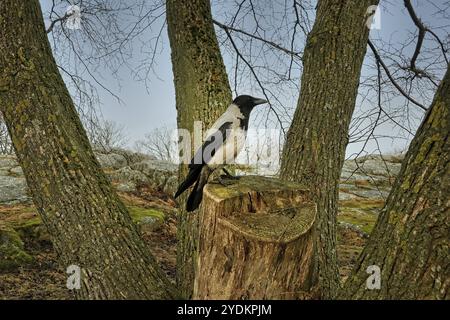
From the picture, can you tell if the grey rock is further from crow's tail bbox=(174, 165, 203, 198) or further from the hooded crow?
crow's tail bbox=(174, 165, 203, 198)

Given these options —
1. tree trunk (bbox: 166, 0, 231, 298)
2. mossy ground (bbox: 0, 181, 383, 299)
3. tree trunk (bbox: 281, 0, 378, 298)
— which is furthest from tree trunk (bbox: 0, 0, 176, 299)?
mossy ground (bbox: 0, 181, 383, 299)

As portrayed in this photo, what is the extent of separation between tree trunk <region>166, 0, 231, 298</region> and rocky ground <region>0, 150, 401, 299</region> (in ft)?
5.96

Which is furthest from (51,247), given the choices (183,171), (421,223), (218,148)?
(421,223)

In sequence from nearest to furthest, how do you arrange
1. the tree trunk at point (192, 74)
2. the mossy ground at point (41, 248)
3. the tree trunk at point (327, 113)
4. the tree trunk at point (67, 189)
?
the tree trunk at point (67, 189)
the tree trunk at point (327, 113)
the tree trunk at point (192, 74)
the mossy ground at point (41, 248)

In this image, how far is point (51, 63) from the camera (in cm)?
303

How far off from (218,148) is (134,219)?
4479 millimetres

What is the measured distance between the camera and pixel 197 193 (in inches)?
114

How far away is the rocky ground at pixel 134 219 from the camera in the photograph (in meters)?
5.06

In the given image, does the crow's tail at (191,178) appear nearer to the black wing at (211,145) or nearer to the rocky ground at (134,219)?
the black wing at (211,145)

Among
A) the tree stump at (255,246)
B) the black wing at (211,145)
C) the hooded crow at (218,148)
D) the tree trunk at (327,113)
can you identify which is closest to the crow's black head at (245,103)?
the hooded crow at (218,148)

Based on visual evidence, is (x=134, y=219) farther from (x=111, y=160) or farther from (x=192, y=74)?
(x=111, y=160)

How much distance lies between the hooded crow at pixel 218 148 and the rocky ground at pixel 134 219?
6.54 ft
